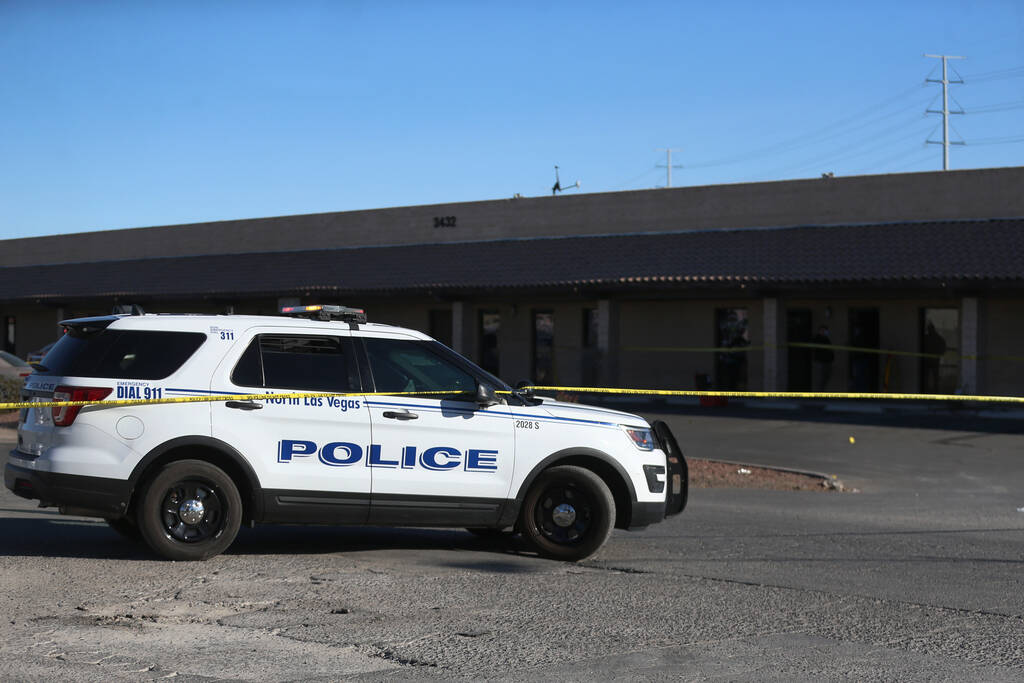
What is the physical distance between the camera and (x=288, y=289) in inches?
1411

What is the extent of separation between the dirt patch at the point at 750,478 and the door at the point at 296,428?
752 cm

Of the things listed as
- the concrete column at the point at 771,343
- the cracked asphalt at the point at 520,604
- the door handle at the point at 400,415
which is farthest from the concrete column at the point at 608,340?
the door handle at the point at 400,415

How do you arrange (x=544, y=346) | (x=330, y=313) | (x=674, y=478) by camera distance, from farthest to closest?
(x=544, y=346) → (x=674, y=478) → (x=330, y=313)

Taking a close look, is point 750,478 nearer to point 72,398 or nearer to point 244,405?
point 244,405

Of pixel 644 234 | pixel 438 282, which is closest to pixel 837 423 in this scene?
pixel 644 234

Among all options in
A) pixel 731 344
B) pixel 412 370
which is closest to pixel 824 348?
pixel 731 344

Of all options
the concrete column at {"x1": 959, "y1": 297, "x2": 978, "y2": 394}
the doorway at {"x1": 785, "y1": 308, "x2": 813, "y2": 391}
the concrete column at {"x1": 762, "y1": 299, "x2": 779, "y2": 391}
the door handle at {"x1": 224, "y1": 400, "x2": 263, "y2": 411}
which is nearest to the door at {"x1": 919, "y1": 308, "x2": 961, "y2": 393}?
the concrete column at {"x1": 959, "y1": 297, "x2": 978, "y2": 394}

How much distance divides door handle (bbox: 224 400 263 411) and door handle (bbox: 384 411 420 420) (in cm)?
96

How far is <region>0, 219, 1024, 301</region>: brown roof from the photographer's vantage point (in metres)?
26.4

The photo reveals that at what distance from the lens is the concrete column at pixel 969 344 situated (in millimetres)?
25703

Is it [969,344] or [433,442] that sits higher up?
[969,344]

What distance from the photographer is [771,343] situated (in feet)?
92.6

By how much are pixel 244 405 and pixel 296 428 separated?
1.38 feet

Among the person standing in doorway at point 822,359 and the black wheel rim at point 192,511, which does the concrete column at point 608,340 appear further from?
the black wheel rim at point 192,511
